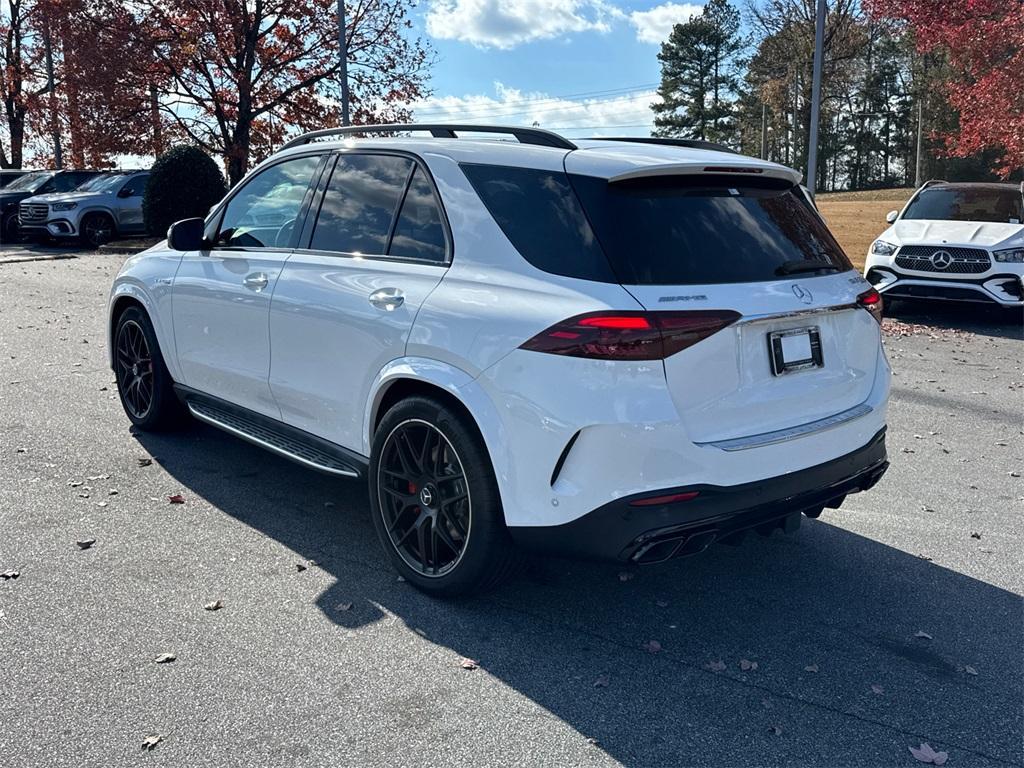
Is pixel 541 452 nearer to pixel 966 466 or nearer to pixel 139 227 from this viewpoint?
pixel 966 466

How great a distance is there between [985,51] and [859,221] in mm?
18303

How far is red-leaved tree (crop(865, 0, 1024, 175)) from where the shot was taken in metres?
13.6

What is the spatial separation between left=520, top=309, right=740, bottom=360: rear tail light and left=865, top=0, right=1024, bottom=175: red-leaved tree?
12.7 metres

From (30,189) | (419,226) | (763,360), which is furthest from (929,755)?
(30,189)

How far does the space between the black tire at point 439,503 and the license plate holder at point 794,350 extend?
44.8 inches

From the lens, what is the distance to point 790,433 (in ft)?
11.6

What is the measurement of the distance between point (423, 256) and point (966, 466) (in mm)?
3812

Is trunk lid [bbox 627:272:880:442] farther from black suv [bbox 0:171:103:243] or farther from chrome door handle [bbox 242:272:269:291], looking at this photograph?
black suv [bbox 0:171:103:243]

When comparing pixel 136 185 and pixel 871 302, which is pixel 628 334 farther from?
pixel 136 185

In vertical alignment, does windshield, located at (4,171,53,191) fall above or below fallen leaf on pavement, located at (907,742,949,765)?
above

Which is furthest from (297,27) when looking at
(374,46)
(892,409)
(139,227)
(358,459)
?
(358,459)

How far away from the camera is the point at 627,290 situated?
3.27 meters

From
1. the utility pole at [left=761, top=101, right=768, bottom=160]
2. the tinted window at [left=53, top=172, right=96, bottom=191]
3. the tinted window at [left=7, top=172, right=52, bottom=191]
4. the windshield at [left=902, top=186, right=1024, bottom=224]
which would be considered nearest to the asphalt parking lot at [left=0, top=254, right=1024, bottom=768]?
the windshield at [left=902, top=186, right=1024, bottom=224]

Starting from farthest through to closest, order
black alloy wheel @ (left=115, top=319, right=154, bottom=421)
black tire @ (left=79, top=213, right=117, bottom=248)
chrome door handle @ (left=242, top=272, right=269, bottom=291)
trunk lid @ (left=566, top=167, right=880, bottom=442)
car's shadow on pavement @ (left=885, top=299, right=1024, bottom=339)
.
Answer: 1. black tire @ (left=79, top=213, right=117, bottom=248)
2. car's shadow on pavement @ (left=885, top=299, right=1024, bottom=339)
3. black alloy wheel @ (left=115, top=319, right=154, bottom=421)
4. chrome door handle @ (left=242, top=272, right=269, bottom=291)
5. trunk lid @ (left=566, top=167, right=880, bottom=442)
